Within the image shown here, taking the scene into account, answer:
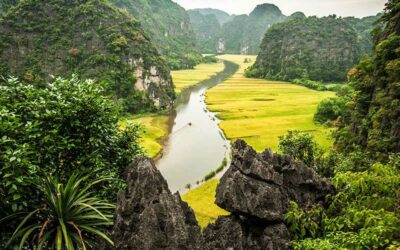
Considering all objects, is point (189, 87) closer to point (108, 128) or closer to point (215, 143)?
point (215, 143)

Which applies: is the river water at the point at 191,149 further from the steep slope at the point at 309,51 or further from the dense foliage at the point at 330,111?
the steep slope at the point at 309,51

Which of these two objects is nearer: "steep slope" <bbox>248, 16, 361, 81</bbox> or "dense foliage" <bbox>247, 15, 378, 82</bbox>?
"dense foliage" <bbox>247, 15, 378, 82</bbox>

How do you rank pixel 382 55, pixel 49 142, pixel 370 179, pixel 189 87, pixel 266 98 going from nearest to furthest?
pixel 49 142
pixel 370 179
pixel 382 55
pixel 266 98
pixel 189 87

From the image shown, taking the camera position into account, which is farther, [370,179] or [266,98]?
[266,98]

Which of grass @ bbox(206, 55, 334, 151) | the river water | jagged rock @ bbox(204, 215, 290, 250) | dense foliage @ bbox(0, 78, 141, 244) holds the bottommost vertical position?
the river water

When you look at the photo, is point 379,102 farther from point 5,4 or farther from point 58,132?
point 5,4

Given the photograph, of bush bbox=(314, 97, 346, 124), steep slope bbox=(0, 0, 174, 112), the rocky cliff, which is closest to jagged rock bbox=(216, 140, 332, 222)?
the rocky cliff

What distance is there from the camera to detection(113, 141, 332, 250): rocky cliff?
29.2 ft

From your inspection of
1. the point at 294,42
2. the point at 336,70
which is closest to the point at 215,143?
the point at 336,70

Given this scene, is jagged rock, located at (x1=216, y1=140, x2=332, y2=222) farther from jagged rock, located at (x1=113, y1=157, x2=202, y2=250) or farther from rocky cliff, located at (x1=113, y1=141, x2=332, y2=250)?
jagged rock, located at (x1=113, y1=157, x2=202, y2=250)

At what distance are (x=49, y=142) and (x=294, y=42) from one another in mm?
129558

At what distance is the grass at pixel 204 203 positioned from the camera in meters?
23.9

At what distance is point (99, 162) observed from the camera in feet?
34.6

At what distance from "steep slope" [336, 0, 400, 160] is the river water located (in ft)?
45.2
